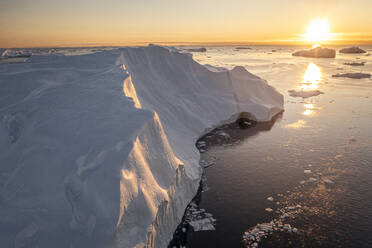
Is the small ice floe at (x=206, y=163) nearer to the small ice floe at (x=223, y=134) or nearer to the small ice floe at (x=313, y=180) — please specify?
the small ice floe at (x=223, y=134)

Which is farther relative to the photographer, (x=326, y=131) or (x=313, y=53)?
(x=313, y=53)

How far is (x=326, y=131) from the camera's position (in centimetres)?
1320

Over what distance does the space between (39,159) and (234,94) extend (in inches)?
506

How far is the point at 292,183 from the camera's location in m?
8.45

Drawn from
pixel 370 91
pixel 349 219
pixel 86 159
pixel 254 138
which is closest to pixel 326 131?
pixel 254 138

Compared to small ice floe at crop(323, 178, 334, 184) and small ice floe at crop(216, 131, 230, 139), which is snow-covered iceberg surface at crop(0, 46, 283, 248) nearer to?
small ice floe at crop(216, 131, 230, 139)

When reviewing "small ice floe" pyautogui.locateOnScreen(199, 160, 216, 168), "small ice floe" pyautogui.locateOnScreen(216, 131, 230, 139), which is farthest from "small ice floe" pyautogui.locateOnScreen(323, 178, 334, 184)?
"small ice floe" pyautogui.locateOnScreen(216, 131, 230, 139)

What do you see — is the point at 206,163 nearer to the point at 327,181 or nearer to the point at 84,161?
the point at 327,181

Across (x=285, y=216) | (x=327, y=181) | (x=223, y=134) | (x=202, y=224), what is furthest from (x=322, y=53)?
(x=202, y=224)

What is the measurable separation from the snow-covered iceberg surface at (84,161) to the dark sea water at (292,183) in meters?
1.15

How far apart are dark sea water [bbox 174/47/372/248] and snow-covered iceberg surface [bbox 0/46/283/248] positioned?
115 centimetres

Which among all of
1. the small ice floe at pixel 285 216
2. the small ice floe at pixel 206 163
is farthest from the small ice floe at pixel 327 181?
the small ice floe at pixel 206 163

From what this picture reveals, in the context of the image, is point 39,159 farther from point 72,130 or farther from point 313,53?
point 313,53

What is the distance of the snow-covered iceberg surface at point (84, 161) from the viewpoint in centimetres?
418
